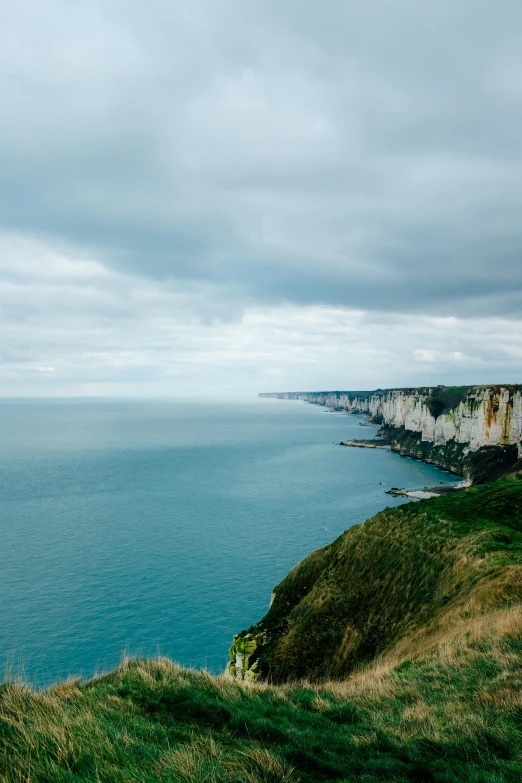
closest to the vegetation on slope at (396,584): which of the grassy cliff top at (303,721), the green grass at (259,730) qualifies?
the grassy cliff top at (303,721)

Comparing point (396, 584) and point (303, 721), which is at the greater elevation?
point (303, 721)

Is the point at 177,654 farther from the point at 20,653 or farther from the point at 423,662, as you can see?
the point at 423,662

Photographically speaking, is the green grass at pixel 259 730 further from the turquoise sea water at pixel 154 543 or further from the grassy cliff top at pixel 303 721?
the turquoise sea water at pixel 154 543

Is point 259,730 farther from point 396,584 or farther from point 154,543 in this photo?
point 154,543

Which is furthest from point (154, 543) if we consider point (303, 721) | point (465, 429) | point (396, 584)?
point (465, 429)

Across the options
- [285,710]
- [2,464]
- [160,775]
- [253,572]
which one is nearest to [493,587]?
[285,710]
